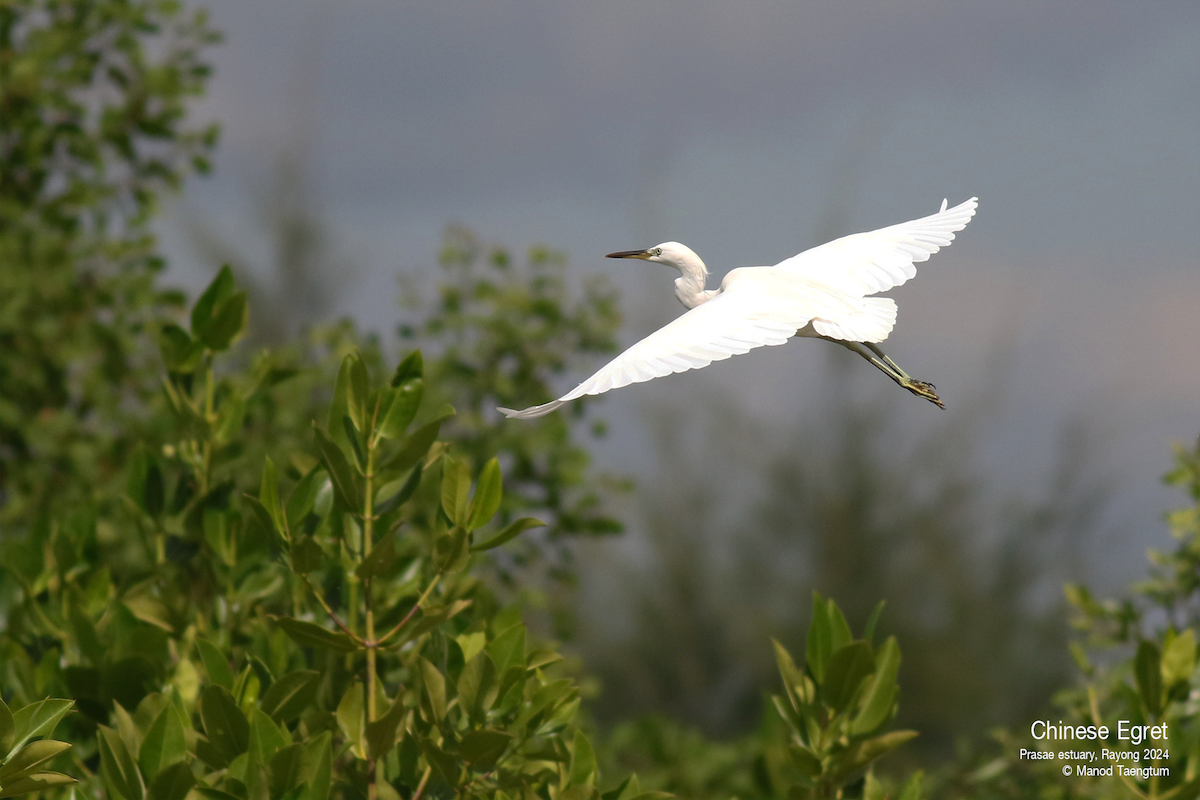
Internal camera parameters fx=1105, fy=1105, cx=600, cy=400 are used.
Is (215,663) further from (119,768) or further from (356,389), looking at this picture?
(356,389)

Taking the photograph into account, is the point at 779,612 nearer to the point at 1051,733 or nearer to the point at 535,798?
the point at 1051,733

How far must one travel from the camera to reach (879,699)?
165 centimetres

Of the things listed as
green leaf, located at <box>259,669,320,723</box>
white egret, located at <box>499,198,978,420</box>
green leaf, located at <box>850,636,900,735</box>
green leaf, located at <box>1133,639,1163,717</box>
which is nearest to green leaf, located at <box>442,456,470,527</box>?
white egret, located at <box>499,198,978,420</box>

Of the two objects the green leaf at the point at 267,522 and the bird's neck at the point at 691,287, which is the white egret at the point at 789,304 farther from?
the green leaf at the point at 267,522

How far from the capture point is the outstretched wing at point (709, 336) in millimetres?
984

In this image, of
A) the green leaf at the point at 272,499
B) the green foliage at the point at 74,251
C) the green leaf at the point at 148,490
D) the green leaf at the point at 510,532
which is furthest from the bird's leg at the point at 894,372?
the green foliage at the point at 74,251

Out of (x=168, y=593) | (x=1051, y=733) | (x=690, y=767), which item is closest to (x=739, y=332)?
(x=168, y=593)

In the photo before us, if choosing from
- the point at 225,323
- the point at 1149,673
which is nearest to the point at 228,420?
the point at 225,323

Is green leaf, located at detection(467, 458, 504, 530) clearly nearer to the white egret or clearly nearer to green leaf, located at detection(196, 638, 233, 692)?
the white egret

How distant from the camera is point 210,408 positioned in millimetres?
1898

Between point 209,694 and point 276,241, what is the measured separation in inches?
243

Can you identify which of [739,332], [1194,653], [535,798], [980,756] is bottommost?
[980,756]

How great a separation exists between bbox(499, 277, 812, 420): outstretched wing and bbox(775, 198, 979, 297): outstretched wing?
6.8 inches

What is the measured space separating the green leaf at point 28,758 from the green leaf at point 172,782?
245 millimetres
